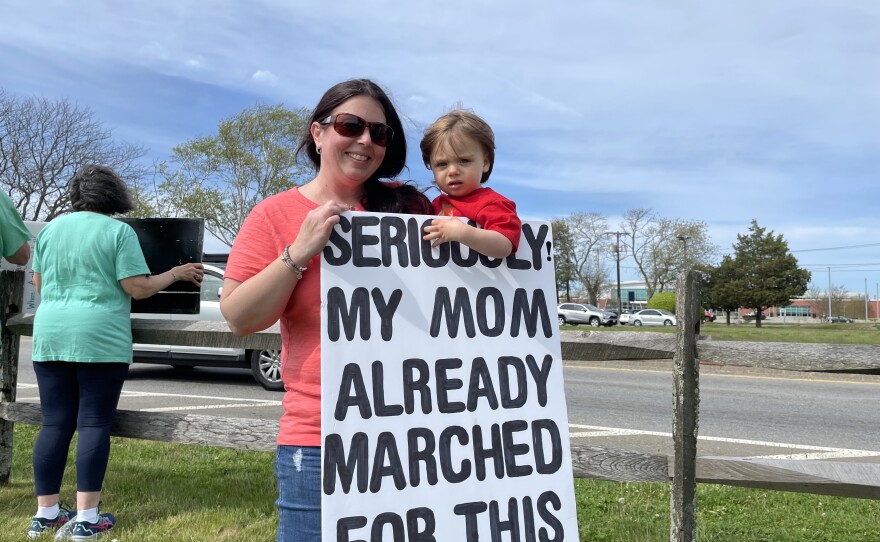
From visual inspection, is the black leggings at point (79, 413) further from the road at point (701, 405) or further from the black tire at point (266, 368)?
the black tire at point (266, 368)

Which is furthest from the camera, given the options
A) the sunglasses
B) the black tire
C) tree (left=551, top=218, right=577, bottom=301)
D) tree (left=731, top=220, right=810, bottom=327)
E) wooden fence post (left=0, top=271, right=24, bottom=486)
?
tree (left=551, top=218, right=577, bottom=301)

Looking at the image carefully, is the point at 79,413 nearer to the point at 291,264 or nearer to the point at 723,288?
the point at 291,264

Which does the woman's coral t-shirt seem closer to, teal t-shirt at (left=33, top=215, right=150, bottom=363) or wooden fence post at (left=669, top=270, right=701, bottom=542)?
wooden fence post at (left=669, top=270, right=701, bottom=542)

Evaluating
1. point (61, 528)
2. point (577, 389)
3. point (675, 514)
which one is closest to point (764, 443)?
point (577, 389)

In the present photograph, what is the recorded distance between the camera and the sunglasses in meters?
1.90

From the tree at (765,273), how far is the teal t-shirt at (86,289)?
58110 millimetres

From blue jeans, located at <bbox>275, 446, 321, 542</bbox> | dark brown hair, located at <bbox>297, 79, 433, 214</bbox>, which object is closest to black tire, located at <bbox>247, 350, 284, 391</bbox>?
dark brown hair, located at <bbox>297, 79, 433, 214</bbox>

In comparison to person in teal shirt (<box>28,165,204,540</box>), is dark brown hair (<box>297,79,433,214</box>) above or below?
above

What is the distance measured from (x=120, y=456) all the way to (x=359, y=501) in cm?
427

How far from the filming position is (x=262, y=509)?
160 inches

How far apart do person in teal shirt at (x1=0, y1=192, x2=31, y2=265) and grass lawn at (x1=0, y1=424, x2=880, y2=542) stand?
1.35 metres

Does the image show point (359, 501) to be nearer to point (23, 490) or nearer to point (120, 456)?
point (23, 490)

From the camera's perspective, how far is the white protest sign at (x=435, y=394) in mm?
1855

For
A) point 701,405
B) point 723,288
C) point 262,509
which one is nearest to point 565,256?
point 723,288
